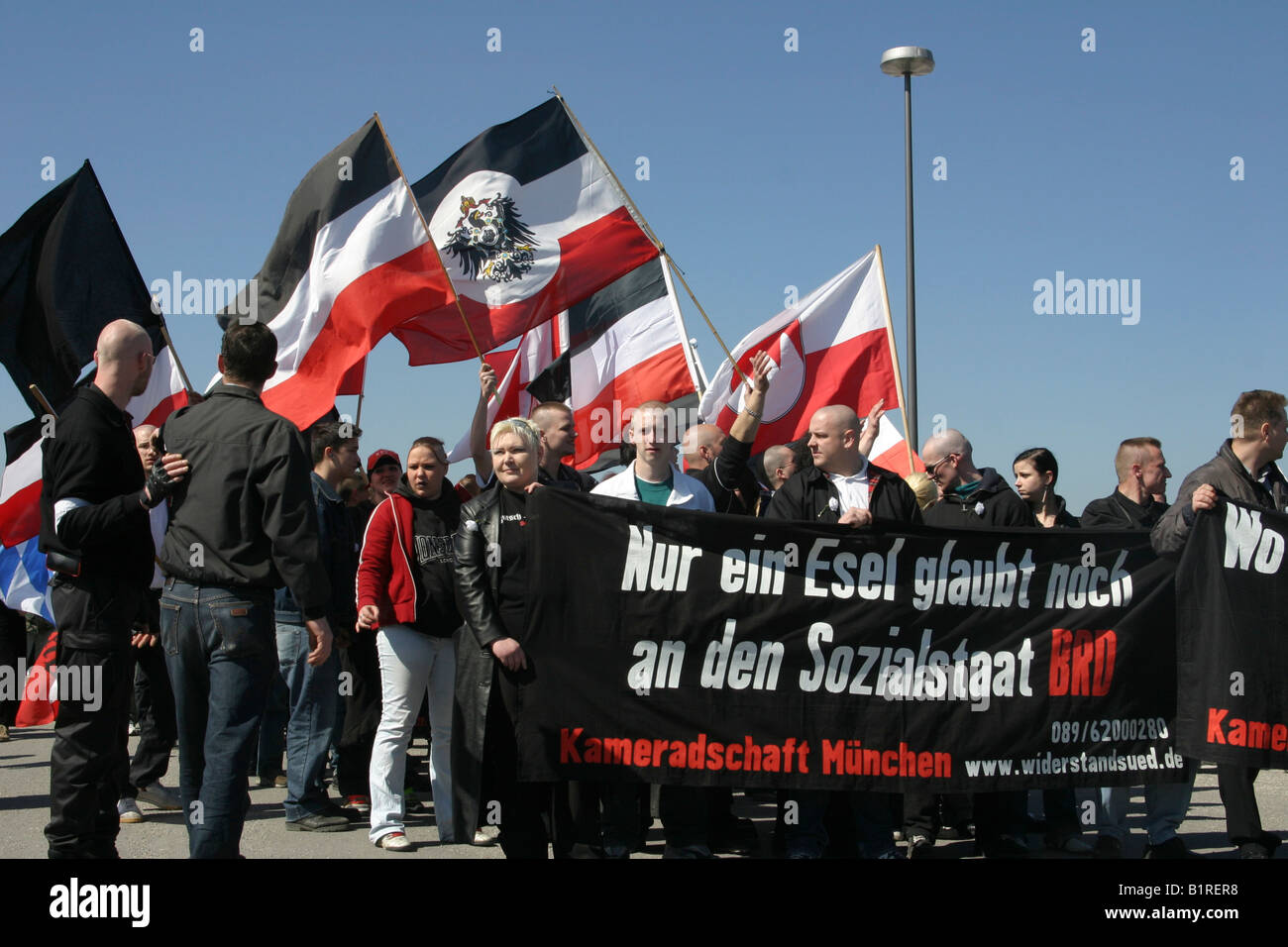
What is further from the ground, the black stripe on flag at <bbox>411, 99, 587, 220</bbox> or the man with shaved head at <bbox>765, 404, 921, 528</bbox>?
the black stripe on flag at <bbox>411, 99, 587, 220</bbox>

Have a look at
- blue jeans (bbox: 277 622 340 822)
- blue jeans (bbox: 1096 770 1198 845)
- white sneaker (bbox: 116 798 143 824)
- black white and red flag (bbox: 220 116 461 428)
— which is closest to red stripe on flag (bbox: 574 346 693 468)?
black white and red flag (bbox: 220 116 461 428)

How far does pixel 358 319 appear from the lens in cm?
810

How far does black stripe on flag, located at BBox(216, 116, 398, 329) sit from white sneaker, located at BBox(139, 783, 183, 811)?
2991 mm

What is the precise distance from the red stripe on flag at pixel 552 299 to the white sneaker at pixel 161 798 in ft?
11.2

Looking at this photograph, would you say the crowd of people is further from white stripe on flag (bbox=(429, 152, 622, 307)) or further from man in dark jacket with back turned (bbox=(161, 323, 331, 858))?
white stripe on flag (bbox=(429, 152, 622, 307))

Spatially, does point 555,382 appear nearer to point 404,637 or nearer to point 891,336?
point 891,336

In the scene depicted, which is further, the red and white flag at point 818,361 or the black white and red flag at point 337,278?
the red and white flag at point 818,361

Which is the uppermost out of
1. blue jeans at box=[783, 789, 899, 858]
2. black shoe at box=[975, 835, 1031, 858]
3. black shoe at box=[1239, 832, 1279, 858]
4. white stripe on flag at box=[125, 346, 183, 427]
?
white stripe on flag at box=[125, 346, 183, 427]

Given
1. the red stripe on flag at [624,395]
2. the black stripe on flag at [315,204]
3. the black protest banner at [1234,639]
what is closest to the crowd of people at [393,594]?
the black protest banner at [1234,639]

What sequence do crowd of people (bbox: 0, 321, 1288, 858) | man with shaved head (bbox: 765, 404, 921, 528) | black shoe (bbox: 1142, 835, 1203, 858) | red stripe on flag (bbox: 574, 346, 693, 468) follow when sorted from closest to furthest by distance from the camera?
crowd of people (bbox: 0, 321, 1288, 858), black shoe (bbox: 1142, 835, 1203, 858), man with shaved head (bbox: 765, 404, 921, 528), red stripe on flag (bbox: 574, 346, 693, 468)

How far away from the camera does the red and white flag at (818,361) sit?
969 centimetres

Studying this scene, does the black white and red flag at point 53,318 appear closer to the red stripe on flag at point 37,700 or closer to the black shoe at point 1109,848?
the red stripe on flag at point 37,700

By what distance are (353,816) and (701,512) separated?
3.00 meters

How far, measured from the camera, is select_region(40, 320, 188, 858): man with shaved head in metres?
4.73
